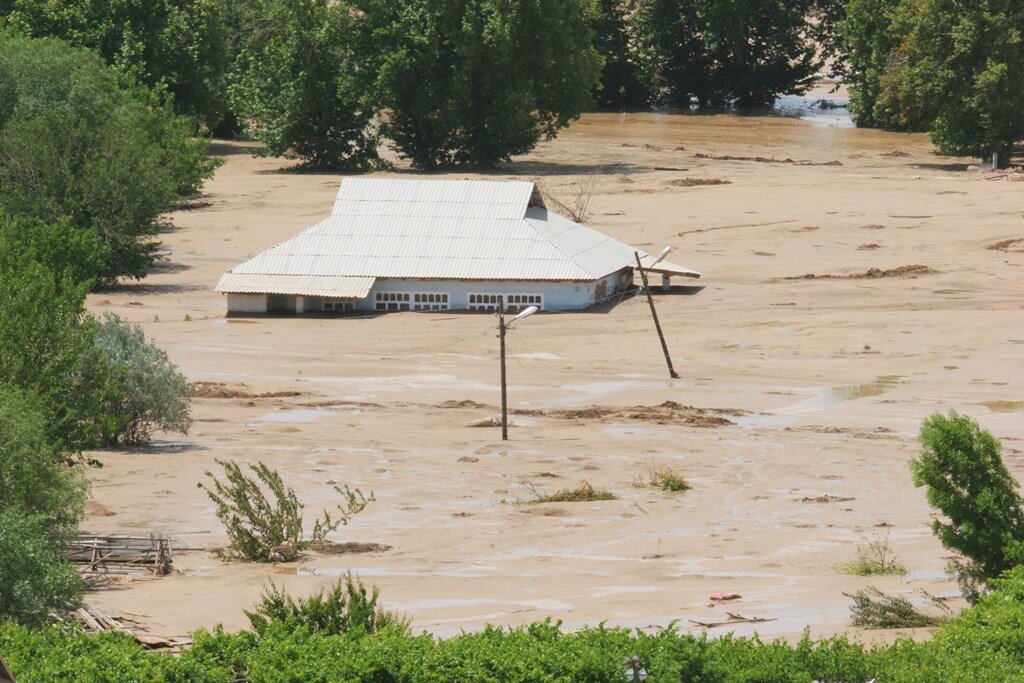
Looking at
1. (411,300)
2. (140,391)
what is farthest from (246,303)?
(140,391)

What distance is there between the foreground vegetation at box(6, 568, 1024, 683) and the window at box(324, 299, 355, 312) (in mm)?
37898

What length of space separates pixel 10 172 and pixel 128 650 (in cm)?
4149

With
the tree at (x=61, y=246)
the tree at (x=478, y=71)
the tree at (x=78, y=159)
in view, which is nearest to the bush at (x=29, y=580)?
the tree at (x=61, y=246)

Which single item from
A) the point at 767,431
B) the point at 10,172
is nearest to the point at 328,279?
the point at 10,172

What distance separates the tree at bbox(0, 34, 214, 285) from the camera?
5353 cm

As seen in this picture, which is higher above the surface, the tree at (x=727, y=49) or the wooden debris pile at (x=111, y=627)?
the tree at (x=727, y=49)

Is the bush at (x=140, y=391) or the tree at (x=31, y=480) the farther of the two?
the bush at (x=140, y=391)

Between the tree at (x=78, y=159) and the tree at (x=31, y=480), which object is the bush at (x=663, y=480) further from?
the tree at (x=78, y=159)

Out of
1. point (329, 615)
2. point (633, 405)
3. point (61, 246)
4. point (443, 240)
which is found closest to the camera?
point (329, 615)

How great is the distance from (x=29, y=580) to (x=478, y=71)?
202 feet

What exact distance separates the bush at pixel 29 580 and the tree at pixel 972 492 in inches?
373

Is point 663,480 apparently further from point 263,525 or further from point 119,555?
point 119,555

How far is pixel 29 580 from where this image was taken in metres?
17.9

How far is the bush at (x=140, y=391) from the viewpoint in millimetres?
32688
